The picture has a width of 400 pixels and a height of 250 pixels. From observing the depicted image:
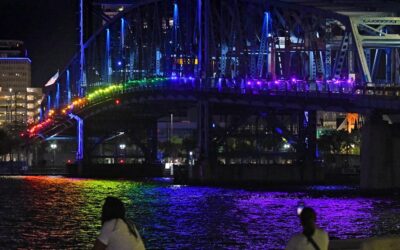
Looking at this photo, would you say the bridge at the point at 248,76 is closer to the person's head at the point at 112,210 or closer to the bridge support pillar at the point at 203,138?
the bridge support pillar at the point at 203,138

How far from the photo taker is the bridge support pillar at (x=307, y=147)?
117750 mm

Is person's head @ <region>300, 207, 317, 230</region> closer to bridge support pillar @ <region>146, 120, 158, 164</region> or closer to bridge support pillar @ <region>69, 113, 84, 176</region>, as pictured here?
bridge support pillar @ <region>69, 113, 84, 176</region>

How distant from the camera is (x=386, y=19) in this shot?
4166 inches

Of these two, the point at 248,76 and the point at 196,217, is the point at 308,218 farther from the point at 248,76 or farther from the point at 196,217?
the point at 248,76

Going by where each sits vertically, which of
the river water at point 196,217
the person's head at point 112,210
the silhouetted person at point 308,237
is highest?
the person's head at point 112,210

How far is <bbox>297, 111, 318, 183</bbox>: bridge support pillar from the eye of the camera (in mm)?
117750

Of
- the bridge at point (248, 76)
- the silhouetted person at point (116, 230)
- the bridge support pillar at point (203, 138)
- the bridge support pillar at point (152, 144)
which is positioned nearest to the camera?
the silhouetted person at point (116, 230)

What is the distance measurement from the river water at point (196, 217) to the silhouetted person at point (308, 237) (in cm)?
2653

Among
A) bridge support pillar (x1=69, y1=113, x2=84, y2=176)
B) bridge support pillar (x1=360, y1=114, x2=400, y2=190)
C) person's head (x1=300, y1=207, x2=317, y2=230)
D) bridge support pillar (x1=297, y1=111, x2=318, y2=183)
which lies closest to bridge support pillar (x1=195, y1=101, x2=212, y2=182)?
bridge support pillar (x1=297, y1=111, x2=318, y2=183)

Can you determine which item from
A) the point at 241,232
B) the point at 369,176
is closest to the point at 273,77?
the point at 369,176

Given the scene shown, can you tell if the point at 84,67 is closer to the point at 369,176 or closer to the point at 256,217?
the point at 369,176

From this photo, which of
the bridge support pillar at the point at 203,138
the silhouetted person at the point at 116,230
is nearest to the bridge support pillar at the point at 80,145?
the bridge support pillar at the point at 203,138

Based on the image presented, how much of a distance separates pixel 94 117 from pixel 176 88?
44585 mm

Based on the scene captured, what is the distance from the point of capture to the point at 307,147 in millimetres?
121750
